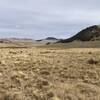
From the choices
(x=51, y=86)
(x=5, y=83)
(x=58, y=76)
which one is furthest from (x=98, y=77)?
(x=5, y=83)

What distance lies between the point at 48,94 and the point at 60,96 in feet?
1.76

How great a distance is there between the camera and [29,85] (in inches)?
556

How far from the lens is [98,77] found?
16.5 meters

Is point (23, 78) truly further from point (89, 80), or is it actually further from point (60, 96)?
point (60, 96)

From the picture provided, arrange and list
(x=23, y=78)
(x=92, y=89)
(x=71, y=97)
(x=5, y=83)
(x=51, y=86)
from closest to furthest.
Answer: (x=71, y=97)
(x=92, y=89)
(x=51, y=86)
(x=5, y=83)
(x=23, y=78)

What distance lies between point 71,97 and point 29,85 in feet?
10.8

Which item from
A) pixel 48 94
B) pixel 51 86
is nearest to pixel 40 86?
pixel 51 86

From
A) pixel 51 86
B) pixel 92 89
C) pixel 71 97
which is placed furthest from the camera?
pixel 51 86

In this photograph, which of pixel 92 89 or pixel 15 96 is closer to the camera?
pixel 15 96

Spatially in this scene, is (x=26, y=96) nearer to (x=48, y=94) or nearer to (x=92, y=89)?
(x=48, y=94)

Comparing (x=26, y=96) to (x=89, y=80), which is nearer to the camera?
(x=26, y=96)

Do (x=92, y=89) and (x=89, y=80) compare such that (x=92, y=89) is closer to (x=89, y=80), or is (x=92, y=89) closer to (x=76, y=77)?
(x=89, y=80)

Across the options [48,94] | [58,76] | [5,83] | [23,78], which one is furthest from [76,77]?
[48,94]

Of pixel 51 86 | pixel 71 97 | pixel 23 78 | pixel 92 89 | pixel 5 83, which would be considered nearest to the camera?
pixel 71 97
